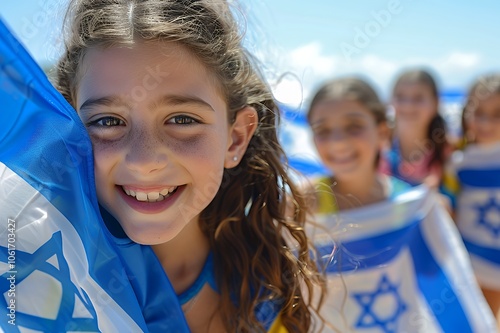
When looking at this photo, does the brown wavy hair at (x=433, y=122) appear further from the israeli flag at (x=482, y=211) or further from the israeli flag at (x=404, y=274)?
the israeli flag at (x=404, y=274)

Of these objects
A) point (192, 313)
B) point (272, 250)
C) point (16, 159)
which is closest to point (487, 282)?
point (272, 250)

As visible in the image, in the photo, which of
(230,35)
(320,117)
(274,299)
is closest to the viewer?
(230,35)

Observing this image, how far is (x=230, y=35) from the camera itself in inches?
55.0

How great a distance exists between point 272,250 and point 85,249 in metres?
0.57

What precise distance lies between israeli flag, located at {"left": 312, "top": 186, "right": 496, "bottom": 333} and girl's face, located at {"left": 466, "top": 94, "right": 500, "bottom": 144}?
0.97 metres

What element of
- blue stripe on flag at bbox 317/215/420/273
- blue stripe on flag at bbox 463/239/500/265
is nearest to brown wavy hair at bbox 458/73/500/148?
blue stripe on flag at bbox 463/239/500/265

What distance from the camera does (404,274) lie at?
7.63 feet

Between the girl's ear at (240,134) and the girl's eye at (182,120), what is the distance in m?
0.20

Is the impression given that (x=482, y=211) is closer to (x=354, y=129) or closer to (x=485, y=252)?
(x=485, y=252)

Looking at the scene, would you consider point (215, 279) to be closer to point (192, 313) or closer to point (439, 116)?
point (192, 313)

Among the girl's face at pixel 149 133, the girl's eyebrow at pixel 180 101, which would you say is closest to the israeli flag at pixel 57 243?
the girl's face at pixel 149 133

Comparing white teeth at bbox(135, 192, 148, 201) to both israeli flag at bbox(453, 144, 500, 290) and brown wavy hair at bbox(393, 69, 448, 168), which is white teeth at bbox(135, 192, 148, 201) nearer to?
israeli flag at bbox(453, 144, 500, 290)

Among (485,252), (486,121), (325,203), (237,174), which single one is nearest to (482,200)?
(485,252)

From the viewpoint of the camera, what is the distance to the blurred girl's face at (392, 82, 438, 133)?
12.4 ft
